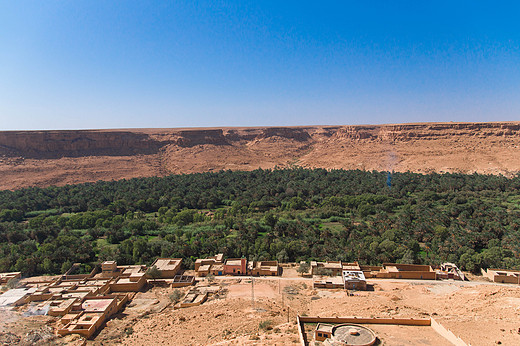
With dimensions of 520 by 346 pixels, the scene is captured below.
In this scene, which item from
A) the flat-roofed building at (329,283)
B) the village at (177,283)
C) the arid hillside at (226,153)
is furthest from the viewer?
the arid hillside at (226,153)

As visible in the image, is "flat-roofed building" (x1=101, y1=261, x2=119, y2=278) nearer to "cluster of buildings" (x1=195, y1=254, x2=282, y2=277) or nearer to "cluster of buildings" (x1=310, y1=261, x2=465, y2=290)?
"cluster of buildings" (x1=195, y1=254, x2=282, y2=277)

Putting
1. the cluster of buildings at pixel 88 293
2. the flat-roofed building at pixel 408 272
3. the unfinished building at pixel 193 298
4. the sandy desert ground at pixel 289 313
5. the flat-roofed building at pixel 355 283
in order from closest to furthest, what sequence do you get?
the sandy desert ground at pixel 289 313, the cluster of buildings at pixel 88 293, the unfinished building at pixel 193 298, the flat-roofed building at pixel 355 283, the flat-roofed building at pixel 408 272

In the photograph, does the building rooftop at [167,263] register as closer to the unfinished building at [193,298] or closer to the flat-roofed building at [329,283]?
the unfinished building at [193,298]

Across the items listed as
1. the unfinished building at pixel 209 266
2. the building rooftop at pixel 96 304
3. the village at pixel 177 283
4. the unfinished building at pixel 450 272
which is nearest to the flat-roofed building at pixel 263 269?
the village at pixel 177 283

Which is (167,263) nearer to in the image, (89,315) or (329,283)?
(89,315)

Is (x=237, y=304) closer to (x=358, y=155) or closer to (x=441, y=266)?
(x=441, y=266)

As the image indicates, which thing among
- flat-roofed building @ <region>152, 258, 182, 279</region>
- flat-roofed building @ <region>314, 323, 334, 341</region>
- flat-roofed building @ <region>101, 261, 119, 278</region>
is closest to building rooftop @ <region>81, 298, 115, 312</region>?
flat-roofed building @ <region>101, 261, 119, 278</region>

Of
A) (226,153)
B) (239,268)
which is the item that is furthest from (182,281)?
(226,153)
